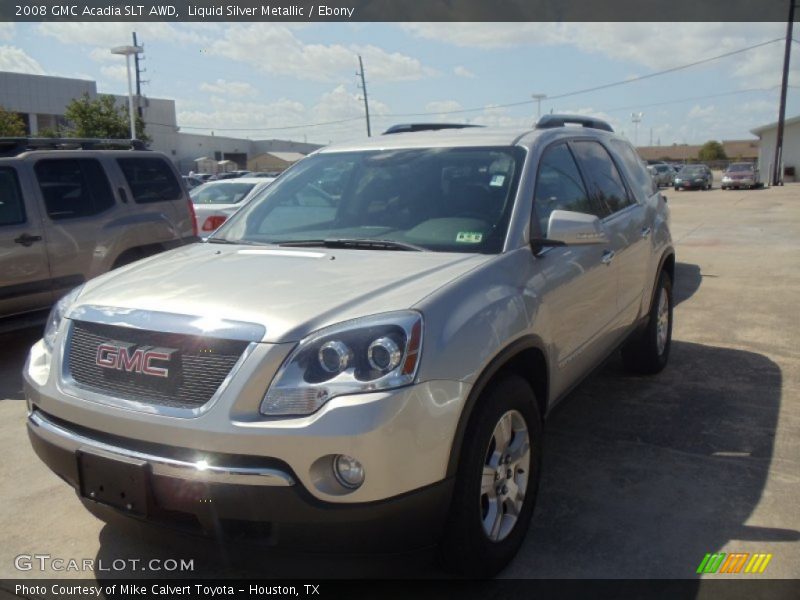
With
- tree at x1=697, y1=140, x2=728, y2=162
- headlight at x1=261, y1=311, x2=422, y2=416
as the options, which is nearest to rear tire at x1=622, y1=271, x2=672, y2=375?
headlight at x1=261, y1=311, x2=422, y2=416

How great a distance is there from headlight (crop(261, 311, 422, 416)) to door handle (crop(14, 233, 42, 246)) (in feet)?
16.9

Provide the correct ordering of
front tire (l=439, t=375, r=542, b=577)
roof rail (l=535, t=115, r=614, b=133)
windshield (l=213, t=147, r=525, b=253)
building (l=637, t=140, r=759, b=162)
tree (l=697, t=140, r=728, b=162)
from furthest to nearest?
building (l=637, t=140, r=759, b=162)
tree (l=697, t=140, r=728, b=162)
roof rail (l=535, t=115, r=614, b=133)
windshield (l=213, t=147, r=525, b=253)
front tire (l=439, t=375, r=542, b=577)

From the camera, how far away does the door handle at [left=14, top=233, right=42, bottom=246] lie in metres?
6.57

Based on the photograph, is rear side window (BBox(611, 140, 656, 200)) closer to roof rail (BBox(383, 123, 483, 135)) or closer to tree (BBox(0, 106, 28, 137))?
roof rail (BBox(383, 123, 483, 135))

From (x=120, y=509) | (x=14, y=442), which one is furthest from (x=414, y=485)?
(x=14, y=442)

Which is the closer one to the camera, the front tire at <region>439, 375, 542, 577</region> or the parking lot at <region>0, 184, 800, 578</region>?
the front tire at <region>439, 375, 542, 577</region>

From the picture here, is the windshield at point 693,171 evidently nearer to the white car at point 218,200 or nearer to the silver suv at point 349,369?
the white car at point 218,200

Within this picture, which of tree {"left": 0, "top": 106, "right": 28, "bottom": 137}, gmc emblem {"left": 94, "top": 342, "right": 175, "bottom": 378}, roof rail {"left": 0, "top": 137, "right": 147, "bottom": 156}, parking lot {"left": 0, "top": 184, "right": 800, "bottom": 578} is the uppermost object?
tree {"left": 0, "top": 106, "right": 28, "bottom": 137}

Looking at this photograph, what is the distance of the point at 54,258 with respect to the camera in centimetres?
679

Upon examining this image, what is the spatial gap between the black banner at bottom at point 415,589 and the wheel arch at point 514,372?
2.20 feet

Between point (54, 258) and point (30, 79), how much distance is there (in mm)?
53514

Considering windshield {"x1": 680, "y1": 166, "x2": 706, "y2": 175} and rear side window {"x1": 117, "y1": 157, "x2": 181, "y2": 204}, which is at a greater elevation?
rear side window {"x1": 117, "y1": 157, "x2": 181, "y2": 204}

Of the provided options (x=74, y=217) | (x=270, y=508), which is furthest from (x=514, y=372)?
(x=74, y=217)

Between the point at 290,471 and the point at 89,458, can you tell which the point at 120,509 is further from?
the point at 290,471
